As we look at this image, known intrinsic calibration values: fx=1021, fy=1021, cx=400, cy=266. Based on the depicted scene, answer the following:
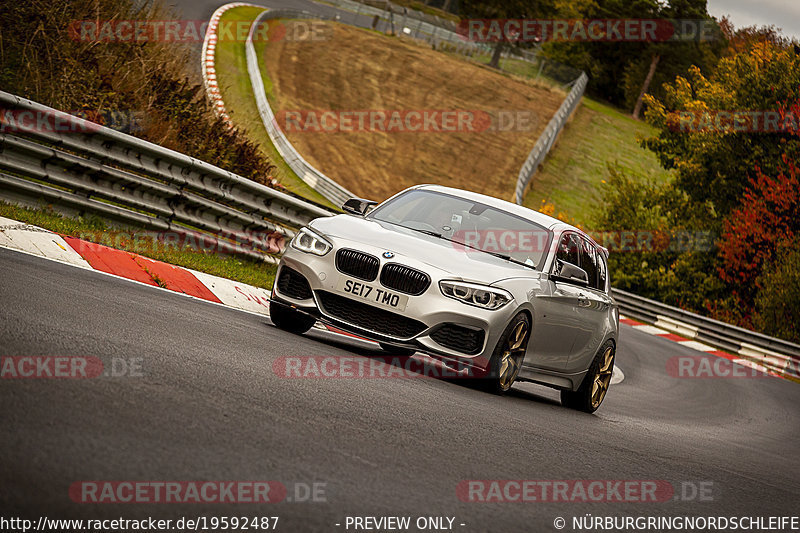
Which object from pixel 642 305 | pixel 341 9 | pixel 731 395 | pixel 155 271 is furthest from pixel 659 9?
pixel 155 271

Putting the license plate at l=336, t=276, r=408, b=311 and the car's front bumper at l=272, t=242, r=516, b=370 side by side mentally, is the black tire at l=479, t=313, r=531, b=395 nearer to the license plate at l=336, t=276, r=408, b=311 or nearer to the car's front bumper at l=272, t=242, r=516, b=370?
the car's front bumper at l=272, t=242, r=516, b=370

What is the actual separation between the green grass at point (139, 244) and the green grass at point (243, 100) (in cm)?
1266

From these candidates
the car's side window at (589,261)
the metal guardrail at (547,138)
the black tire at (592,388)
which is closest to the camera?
the black tire at (592,388)

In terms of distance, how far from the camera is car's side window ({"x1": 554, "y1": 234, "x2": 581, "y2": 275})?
9.70m

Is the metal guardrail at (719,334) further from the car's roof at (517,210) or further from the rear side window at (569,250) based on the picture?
the car's roof at (517,210)

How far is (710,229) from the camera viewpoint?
37188 mm

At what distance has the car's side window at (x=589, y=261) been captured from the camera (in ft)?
33.9

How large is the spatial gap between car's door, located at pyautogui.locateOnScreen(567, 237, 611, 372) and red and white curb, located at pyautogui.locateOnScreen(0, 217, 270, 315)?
3.24 metres

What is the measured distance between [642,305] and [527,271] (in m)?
22.9

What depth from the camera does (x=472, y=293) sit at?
26.8ft

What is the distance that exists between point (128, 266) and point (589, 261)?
4609 millimetres

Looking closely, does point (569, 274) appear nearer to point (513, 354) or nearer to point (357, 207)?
point (513, 354)

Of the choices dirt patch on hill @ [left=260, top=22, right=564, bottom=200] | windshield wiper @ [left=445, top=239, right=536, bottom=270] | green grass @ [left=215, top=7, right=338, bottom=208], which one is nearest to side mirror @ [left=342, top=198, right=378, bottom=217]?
windshield wiper @ [left=445, top=239, right=536, bottom=270]

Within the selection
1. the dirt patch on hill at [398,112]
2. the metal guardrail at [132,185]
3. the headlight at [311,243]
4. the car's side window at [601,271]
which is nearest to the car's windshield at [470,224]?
the headlight at [311,243]
